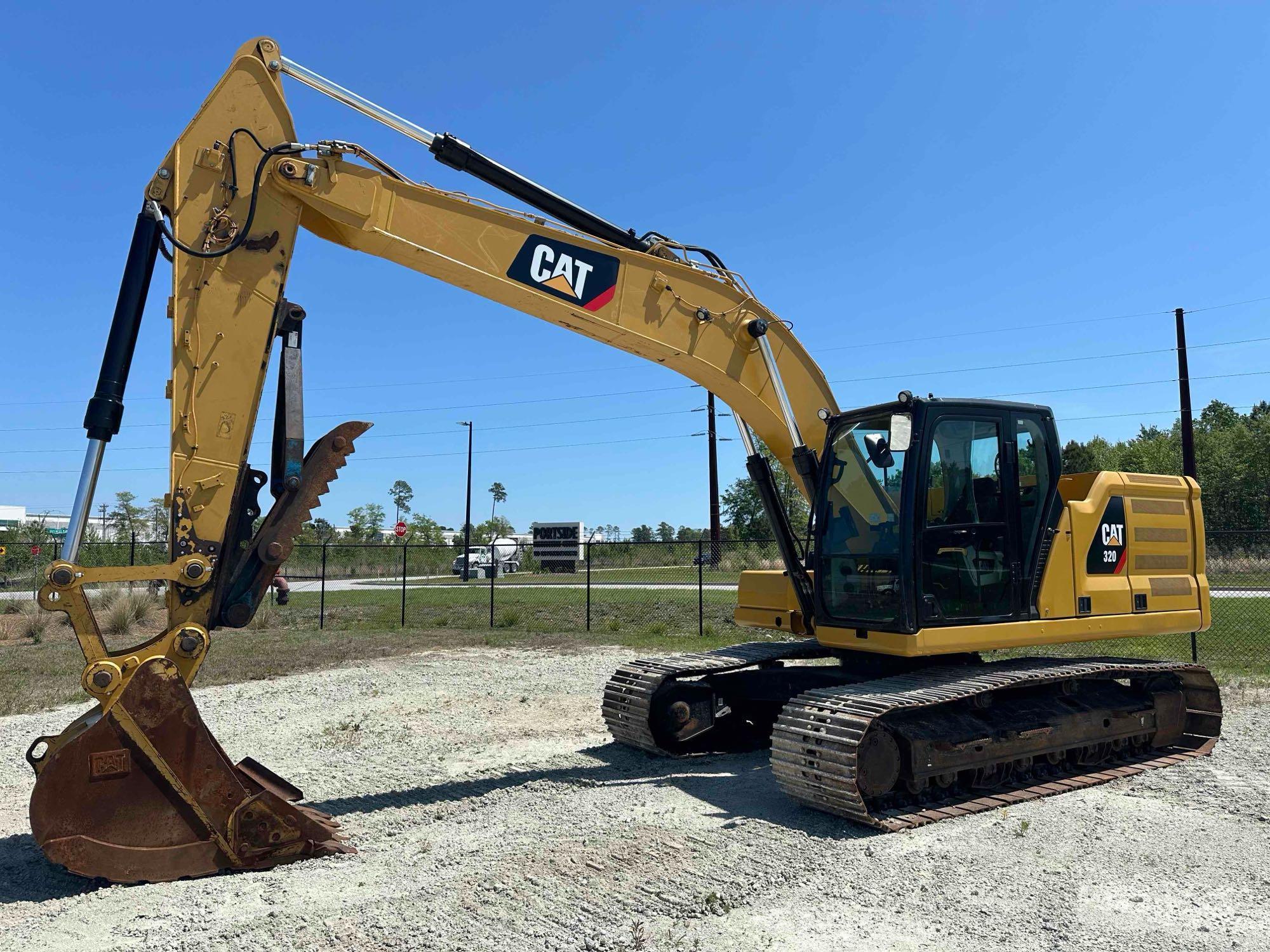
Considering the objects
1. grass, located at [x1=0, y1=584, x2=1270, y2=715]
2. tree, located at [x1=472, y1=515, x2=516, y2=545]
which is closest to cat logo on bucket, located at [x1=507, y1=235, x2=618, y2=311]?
grass, located at [x1=0, y1=584, x2=1270, y2=715]

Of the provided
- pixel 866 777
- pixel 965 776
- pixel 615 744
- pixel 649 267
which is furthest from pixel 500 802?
pixel 649 267

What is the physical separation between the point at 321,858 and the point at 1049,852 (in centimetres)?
417

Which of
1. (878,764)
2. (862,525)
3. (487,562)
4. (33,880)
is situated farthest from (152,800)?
(487,562)

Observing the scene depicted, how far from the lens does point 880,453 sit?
671cm

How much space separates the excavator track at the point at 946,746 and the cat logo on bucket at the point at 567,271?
3.17m

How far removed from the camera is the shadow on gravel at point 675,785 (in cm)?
602

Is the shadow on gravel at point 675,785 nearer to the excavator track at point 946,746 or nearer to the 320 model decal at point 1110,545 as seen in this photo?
the excavator track at point 946,746

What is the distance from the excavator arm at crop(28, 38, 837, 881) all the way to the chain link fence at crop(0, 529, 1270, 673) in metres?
8.30

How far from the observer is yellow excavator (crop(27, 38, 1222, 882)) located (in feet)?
Answer: 16.3

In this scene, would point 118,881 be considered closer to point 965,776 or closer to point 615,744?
point 615,744

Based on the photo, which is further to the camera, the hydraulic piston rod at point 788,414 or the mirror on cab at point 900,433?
the hydraulic piston rod at point 788,414

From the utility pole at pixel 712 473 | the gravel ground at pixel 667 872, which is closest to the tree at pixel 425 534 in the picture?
the utility pole at pixel 712 473

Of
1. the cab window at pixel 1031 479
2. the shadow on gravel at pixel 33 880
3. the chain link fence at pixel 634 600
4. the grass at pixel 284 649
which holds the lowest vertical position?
the shadow on gravel at pixel 33 880

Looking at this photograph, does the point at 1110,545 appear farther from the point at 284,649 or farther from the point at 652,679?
the point at 284,649
